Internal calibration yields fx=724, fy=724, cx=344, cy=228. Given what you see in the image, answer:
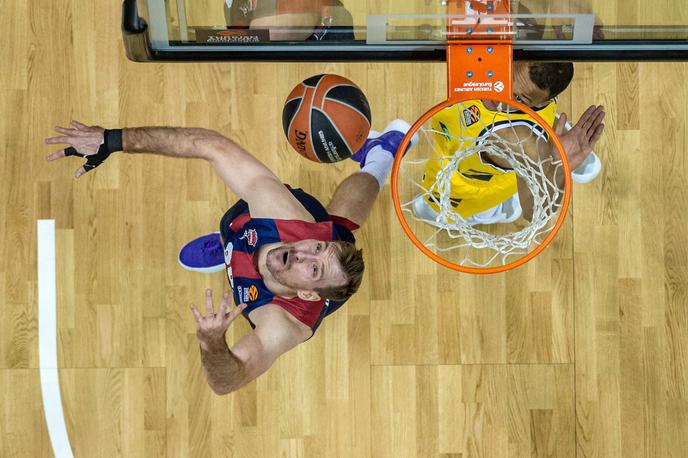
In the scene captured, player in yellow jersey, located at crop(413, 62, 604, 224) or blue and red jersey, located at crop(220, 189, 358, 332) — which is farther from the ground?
player in yellow jersey, located at crop(413, 62, 604, 224)

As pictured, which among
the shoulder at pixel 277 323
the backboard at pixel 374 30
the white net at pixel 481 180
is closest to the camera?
the backboard at pixel 374 30

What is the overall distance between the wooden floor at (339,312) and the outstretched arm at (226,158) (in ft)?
1.98

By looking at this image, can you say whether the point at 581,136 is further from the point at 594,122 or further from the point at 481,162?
the point at 481,162

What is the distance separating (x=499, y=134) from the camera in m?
2.50

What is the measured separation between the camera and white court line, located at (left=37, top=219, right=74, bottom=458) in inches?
128

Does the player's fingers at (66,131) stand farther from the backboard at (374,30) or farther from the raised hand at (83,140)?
the backboard at (374,30)

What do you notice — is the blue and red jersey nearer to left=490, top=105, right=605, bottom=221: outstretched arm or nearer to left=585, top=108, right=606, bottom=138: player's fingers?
left=490, top=105, right=605, bottom=221: outstretched arm

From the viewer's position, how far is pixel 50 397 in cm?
326

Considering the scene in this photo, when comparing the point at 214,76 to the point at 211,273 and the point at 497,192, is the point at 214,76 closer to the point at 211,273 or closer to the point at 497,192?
the point at 211,273

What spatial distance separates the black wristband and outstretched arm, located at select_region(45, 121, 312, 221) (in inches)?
0.7

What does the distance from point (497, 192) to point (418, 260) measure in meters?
0.57

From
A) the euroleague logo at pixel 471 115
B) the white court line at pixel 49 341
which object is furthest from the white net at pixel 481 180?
the white court line at pixel 49 341

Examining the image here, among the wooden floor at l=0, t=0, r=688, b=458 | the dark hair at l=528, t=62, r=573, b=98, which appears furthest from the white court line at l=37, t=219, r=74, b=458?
the dark hair at l=528, t=62, r=573, b=98

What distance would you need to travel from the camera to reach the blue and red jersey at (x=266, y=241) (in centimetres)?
271
